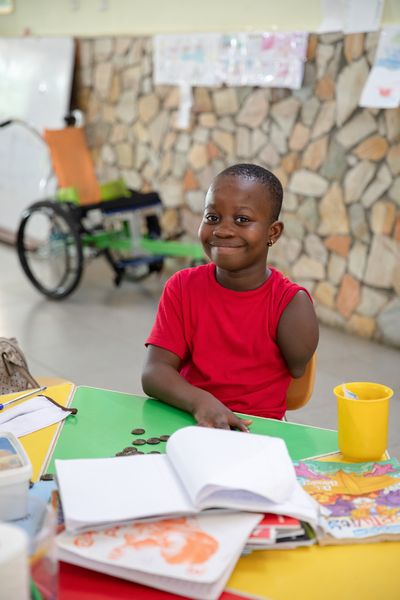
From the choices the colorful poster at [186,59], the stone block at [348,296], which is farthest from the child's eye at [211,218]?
the colorful poster at [186,59]

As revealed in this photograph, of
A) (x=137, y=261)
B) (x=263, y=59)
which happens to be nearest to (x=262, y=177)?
(x=263, y=59)

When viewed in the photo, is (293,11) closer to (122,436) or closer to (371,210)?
(371,210)

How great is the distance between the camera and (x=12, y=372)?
6.19 ft

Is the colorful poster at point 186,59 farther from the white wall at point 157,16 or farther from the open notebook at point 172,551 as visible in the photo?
the open notebook at point 172,551

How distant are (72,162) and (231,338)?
141 inches

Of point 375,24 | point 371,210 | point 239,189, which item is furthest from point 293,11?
point 239,189

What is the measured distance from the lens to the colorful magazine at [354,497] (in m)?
1.08

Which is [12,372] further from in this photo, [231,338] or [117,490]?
[117,490]

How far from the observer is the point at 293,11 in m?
4.28

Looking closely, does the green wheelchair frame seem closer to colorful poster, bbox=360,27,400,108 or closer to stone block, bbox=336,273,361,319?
stone block, bbox=336,273,361,319

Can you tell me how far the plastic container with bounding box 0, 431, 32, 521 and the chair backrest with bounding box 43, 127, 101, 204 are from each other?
13.2ft

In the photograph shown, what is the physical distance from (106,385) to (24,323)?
1114 mm

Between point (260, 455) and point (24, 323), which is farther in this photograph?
point (24, 323)

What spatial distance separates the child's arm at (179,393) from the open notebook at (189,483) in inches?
9.7
